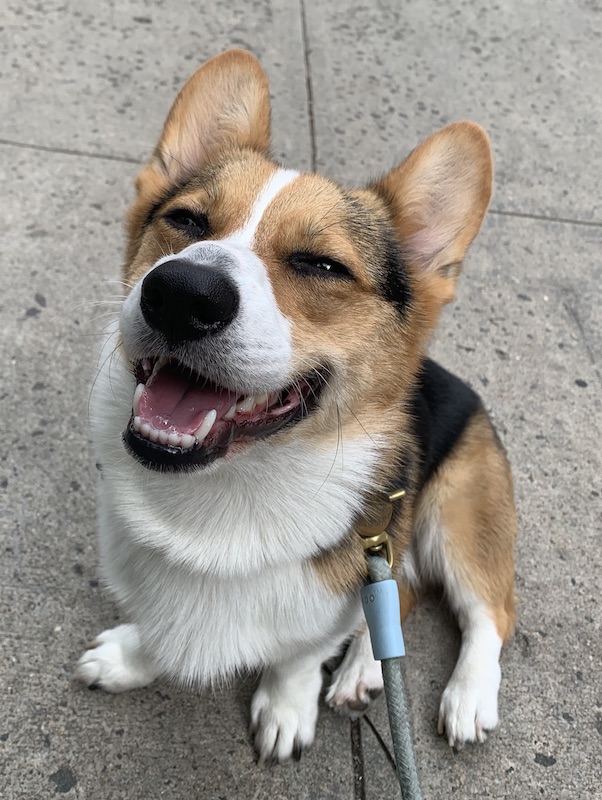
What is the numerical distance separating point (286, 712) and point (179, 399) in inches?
50.0

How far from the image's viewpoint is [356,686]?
2.40 m

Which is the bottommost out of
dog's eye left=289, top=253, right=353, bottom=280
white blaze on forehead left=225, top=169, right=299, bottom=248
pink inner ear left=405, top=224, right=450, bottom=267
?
pink inner ear left=405, top=224, right=450, bottom=267

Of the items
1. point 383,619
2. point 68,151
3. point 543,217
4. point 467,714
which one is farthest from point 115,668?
point 543,217

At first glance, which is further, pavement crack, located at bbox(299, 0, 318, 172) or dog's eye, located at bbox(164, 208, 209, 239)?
pavement crack, located at bbox(299, 0, 318, 172)

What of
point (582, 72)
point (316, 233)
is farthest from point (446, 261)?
point (582, 72)

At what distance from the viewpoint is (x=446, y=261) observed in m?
2.18

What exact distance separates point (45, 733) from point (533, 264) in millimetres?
3720

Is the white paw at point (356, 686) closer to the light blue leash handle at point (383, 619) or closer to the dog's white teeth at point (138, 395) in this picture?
the light blue leash handle at point (383, 619)

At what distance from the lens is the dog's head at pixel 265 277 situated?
155 cm

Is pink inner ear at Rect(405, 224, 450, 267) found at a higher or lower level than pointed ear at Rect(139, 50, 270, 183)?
lower

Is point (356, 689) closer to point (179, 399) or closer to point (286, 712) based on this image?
point (286, 712)

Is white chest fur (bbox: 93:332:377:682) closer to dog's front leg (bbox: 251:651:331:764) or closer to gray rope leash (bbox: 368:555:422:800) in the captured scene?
dog's front leg (bbox: 251:651:331:764)

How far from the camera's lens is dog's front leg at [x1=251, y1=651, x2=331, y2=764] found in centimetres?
222

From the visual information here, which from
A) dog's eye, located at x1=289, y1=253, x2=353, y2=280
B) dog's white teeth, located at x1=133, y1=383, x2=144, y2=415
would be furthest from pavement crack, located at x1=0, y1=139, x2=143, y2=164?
dog's white teeth, located at x1=133, y1=383, x2=144, y2=415
